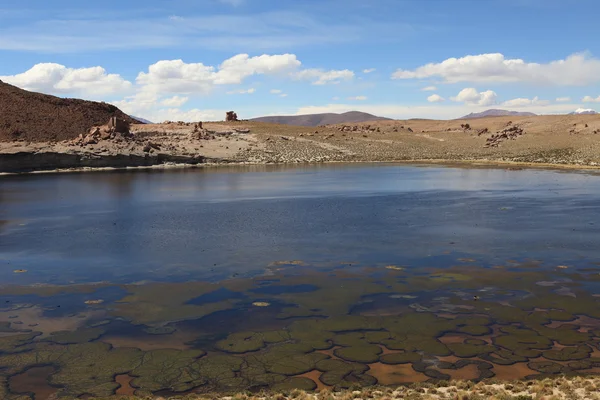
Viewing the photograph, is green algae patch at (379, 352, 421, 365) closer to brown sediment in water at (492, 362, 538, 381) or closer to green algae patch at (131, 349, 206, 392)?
brown sediment in water at (492, 362, 538, 381)

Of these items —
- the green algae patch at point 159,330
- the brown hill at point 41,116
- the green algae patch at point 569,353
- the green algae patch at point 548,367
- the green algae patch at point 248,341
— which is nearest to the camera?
the green algae patch at point 548,367

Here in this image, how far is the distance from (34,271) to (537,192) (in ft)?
96.7

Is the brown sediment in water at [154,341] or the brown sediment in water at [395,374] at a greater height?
the brown sediment in water at [395,374]

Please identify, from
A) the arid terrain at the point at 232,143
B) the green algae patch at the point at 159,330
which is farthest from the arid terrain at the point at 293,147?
the green algae patch at the point at 159,330

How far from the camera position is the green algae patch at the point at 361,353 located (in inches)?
391

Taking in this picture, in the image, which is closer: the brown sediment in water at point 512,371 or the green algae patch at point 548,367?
the brown sediment in water at point 512,371

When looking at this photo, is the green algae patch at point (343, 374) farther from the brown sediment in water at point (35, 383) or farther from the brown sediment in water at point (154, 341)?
the brown sediment in water at point (35, 383)

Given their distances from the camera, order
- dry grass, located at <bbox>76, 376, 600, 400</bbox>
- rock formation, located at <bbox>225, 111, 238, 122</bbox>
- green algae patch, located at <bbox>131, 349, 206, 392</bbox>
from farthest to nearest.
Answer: rock formation, located at <bbox>225, 111, 238, 122</bbox>, green algae patch, located at <bbox>131, 349, 206, 392</bbox>, dry grass, located at <bbox>76, 376, 600, 400</bbox>

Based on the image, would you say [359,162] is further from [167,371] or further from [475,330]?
[167,371]

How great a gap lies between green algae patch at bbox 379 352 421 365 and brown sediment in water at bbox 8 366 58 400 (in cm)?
547

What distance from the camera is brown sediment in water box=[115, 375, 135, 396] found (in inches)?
345

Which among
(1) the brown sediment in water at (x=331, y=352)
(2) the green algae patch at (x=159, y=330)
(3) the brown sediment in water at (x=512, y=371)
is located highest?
(3) the brown sediment in water at (x=512, y=371)

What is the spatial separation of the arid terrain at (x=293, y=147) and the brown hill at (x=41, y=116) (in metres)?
13.4

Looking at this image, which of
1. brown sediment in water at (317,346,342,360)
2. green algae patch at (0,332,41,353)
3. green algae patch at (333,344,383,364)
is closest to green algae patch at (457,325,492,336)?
green algae patch at (333,344,383,364)
